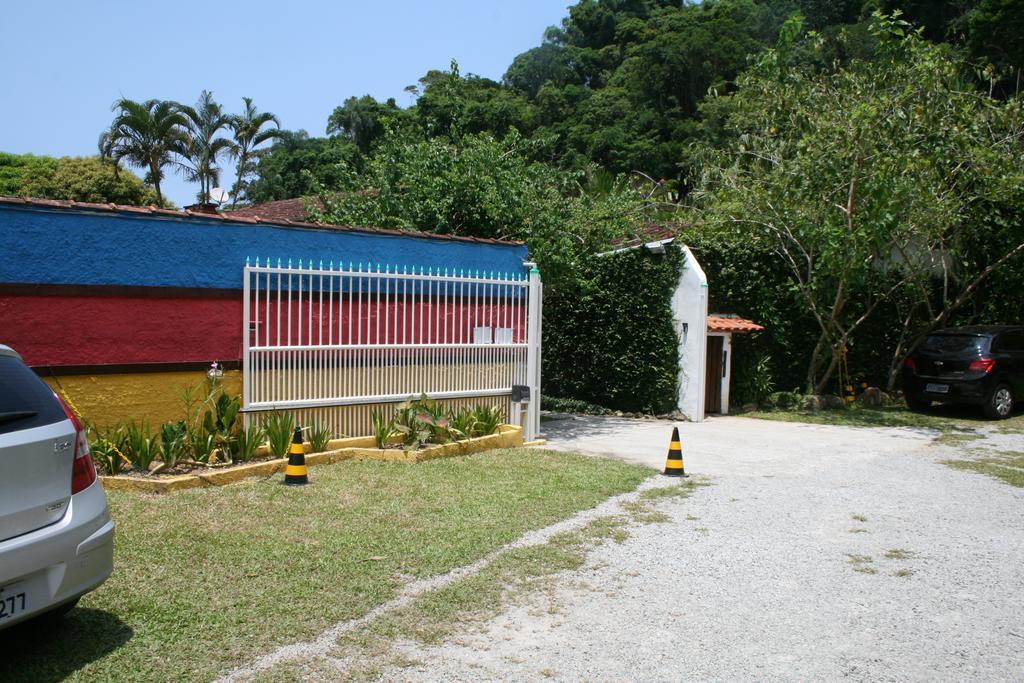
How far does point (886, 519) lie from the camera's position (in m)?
7.73

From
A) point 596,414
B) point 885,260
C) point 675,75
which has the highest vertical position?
point 675,75

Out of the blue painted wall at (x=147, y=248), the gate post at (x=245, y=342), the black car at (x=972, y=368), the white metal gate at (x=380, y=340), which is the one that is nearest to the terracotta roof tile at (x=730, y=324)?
the black car at (x=972, y=368)

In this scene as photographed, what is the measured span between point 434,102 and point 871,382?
Result: 904 inches

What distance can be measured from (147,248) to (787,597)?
21.7 feet

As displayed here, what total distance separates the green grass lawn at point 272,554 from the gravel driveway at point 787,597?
A: 85cm

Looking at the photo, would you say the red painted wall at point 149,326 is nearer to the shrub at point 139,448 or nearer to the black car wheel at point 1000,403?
the shrub at point 139,448

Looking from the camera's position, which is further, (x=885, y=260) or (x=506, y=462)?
(x=885, y=260)

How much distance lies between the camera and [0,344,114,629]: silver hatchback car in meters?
3.85

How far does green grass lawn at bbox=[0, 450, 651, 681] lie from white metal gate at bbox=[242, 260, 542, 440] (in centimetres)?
99

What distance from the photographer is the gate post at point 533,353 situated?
11.4 metres

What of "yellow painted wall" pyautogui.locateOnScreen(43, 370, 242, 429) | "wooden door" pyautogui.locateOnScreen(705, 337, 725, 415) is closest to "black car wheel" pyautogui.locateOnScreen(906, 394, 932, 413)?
"wooden door" pyautogui.locateOnScreen(705, 337, 725, 415)

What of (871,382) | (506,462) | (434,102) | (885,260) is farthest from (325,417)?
(434,102)

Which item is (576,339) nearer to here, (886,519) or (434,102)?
(886,519)

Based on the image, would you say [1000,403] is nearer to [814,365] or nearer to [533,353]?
[814,365]
